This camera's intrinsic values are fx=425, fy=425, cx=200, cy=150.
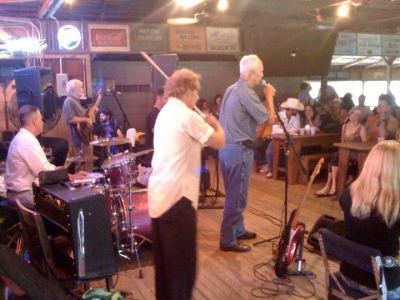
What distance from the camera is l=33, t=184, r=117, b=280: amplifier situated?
259 centimetres

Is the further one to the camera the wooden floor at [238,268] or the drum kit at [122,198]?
the drum kit at [122,198]

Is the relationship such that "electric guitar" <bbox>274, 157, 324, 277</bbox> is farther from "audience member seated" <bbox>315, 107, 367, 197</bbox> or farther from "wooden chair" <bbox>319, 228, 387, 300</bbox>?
"audience member seated" <bbox>315, 107, 367, 197</bbox>

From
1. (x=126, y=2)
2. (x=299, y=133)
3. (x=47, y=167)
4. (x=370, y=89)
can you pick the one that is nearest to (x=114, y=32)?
(x=126, y=2)

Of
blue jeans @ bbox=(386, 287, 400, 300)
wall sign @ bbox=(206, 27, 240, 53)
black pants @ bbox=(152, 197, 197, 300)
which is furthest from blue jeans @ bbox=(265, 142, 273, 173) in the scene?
blue jeans @ bbox=(386, 287, 400, 300)

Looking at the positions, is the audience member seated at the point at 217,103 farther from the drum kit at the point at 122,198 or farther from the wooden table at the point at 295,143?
the drum kit at the point at 122,198

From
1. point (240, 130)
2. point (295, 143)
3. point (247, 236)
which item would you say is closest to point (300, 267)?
point (247, 236)

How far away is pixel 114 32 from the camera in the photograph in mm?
7820

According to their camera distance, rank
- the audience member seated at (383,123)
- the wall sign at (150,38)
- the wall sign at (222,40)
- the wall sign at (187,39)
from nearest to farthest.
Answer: the audience member seated at (383,123), the wall sign at (150,38), the wall sign at (187,39), the wall sign at (222,40)

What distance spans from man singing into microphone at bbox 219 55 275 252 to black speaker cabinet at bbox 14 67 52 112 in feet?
8.51

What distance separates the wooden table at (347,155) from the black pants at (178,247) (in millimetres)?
3351

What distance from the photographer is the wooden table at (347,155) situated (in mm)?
5180

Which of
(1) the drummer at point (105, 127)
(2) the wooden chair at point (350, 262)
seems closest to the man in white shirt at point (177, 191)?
(2) the wooden chair at point (350, 262)

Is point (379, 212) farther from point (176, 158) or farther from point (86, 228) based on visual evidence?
point (86, 228)

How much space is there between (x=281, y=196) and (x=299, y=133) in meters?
1.41
